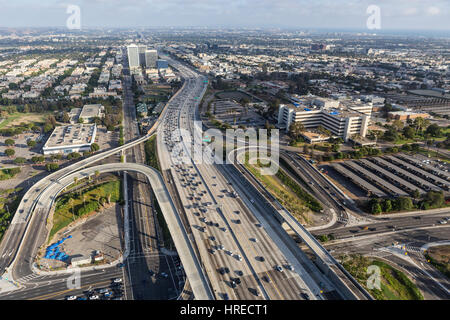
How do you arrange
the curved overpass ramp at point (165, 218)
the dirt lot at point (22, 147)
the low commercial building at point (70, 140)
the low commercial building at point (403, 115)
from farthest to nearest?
the low commercial building at point (403, 115), the low commercial building at point (70, 140), the dirt lot at point (22, 147), the curved overpass ramp at point (165, 218)

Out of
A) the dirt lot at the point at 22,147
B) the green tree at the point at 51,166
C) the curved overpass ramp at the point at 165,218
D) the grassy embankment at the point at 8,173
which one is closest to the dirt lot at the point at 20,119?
the dirt lot at the point at 22,147

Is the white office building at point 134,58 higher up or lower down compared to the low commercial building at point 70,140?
higher up

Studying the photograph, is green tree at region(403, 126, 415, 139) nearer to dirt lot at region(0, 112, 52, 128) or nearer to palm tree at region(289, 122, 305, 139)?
palm tree at region(289, 122, 305, 139)

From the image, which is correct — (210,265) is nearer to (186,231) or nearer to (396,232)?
(186,231)

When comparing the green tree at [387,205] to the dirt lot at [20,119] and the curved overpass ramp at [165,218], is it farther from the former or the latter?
the dirt lot at [20,119]

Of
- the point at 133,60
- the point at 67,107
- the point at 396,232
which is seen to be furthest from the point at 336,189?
the point at 133,60
